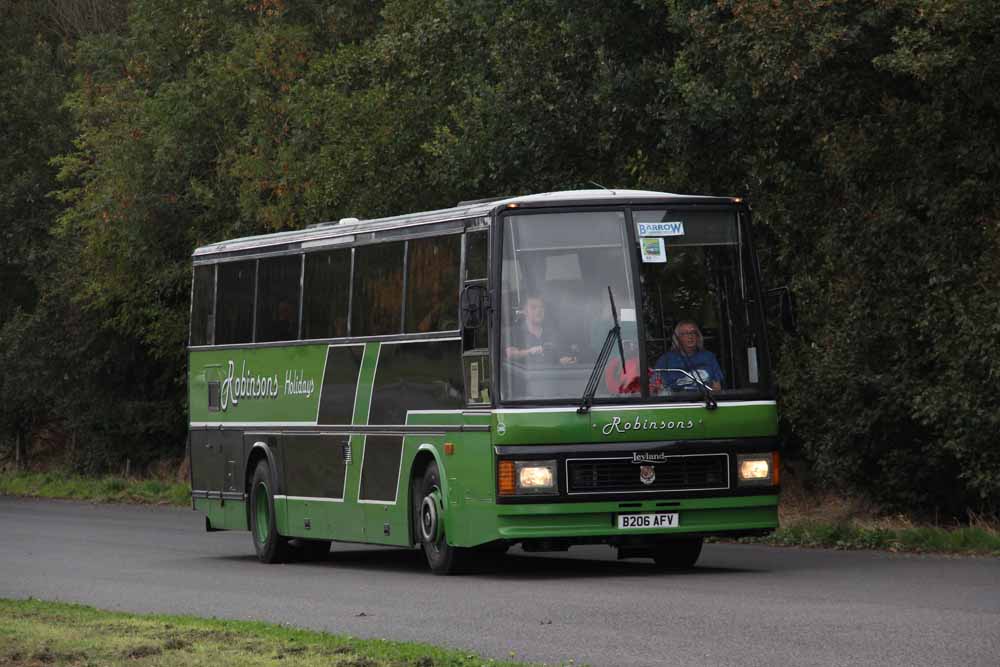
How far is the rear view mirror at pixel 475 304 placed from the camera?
17.3 metres

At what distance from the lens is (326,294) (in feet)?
68.8

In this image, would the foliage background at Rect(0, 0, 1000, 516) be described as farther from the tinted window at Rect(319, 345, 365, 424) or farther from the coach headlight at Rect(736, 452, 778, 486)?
the tinted window at Rect(319, 345, 365, 424)

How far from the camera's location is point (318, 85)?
3503 cm

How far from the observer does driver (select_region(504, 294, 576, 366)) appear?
675 inches

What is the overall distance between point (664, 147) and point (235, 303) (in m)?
5.58

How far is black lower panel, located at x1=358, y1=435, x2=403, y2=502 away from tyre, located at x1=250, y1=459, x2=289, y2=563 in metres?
2.41

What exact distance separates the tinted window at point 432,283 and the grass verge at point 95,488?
819 inches

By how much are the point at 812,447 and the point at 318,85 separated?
45.6ft

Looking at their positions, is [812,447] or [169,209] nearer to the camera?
[812,447]

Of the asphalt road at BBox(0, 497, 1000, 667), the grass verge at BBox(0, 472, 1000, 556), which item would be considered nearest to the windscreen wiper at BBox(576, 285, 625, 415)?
the asphalt road at BBox(0, 497, 1000, 667)

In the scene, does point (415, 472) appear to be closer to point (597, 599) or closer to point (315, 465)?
point (315, 465)

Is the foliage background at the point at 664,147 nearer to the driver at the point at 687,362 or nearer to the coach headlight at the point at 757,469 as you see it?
the coach headlight at the point at 757,469

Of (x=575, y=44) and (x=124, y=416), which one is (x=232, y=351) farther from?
(x=124, y=416)

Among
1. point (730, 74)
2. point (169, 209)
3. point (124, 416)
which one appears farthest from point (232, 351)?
point (124, 416)
